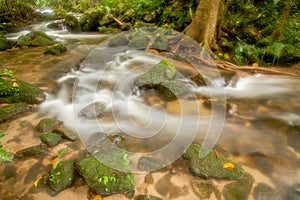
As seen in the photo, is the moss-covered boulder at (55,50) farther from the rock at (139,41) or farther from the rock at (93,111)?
the rock at (93,111)

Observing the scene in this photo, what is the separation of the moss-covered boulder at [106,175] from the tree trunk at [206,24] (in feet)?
17.7

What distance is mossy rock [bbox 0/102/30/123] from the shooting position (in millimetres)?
4184

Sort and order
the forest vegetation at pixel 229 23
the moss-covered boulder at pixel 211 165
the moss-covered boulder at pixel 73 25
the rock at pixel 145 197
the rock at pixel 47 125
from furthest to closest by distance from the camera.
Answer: the moss-covered boulder at pixel 73 25
the forest vegetation at pixel 229 23
the rock at pixel 47 125
the moss-covered boulder at pixel 211 165
the rock at pixel 145 197

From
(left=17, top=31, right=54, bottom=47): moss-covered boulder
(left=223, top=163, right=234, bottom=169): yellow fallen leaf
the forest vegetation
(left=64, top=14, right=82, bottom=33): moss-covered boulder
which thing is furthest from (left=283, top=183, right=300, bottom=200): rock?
(left=64, top=14, right=82, bottom=33): moss-covered boulder

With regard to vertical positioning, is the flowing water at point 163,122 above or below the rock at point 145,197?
above

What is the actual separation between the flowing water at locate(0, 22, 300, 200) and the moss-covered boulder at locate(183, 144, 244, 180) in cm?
12

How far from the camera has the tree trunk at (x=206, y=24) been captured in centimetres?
710

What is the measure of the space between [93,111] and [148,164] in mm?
1846

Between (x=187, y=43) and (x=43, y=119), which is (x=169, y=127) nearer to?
(x=43, y=119)

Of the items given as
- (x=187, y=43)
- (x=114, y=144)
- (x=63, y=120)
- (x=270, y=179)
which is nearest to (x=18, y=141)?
(x=63, y=120)

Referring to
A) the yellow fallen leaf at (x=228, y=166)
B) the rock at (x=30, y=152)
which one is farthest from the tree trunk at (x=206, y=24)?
the rock at (x=30, y=152)

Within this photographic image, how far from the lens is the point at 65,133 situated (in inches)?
151

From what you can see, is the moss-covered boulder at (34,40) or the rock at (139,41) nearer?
the rock at (139,41)

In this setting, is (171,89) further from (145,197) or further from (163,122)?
(145,197)
